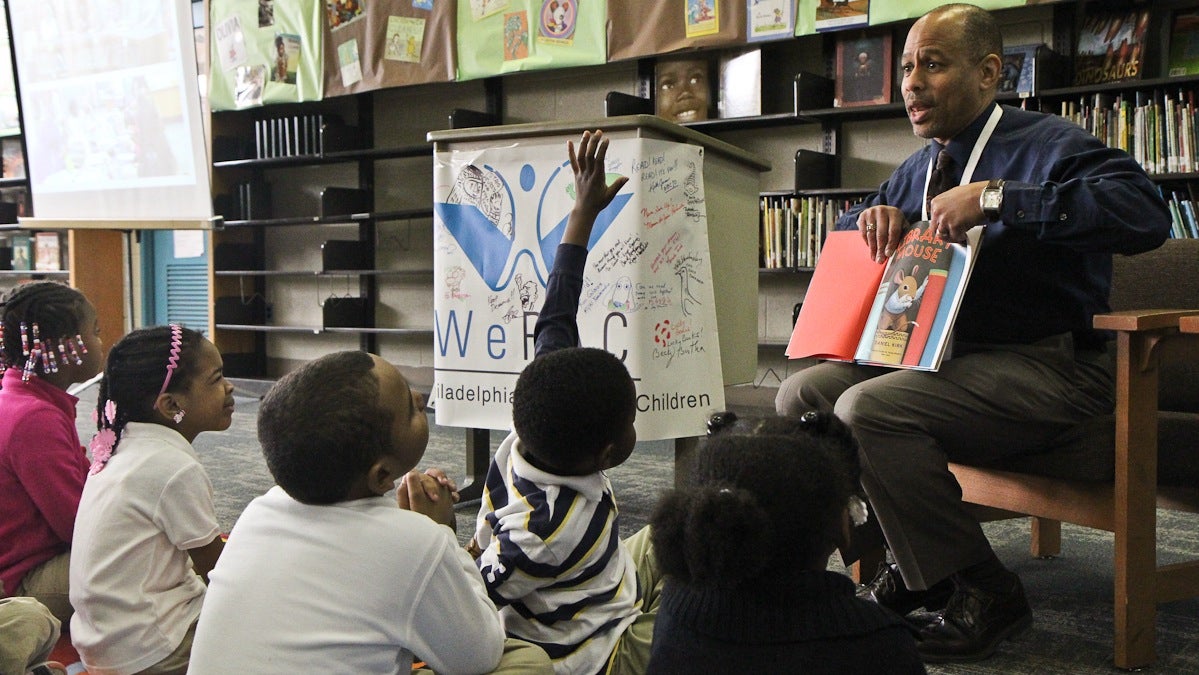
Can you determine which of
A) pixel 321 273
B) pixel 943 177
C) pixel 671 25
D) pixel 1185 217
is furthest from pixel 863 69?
pixel 321 273

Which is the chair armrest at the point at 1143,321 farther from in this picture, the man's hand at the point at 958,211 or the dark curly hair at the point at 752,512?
the dark curly hair at the point at 752,512

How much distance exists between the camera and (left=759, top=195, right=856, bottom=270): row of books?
4449 millimetres

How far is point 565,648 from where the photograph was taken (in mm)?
1228

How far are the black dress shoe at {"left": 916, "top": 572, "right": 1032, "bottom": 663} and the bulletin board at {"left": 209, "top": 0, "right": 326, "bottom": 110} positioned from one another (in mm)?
4790

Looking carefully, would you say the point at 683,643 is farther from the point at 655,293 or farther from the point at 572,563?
the point at 655,293

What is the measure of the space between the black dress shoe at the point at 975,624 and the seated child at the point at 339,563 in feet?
3.00

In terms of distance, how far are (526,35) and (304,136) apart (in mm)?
1786

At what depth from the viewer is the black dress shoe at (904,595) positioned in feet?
6.09

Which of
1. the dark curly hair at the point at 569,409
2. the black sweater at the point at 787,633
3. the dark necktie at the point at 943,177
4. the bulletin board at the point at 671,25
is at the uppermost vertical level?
the bulletin board at the point at 671,25

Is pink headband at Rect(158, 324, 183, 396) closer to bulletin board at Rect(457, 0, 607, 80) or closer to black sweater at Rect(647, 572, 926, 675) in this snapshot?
black sweater at Rect(647, 572, 926, 675)

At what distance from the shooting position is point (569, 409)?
1.15m

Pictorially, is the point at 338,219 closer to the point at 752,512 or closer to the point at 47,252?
the point at 47,252

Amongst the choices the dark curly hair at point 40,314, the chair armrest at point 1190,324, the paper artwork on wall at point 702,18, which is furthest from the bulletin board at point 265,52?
the chair armrest at point 1190,324

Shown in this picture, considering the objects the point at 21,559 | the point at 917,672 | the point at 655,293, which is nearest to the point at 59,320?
the point at 21,559
